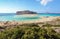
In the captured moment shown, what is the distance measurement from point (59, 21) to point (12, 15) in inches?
123

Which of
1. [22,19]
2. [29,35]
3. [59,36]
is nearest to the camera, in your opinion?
[29,35]

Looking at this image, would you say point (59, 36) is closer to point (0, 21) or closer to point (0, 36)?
point (0, 36)

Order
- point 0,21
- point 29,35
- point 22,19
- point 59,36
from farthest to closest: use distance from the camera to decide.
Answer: point 22,19
point 0,21
point 59,36
point 29,35

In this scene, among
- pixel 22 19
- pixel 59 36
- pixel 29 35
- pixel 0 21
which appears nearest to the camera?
pixel 29 35

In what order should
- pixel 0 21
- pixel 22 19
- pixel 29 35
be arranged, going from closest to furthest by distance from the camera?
pixel 29 35, pixel 0 21, pixel 22 19

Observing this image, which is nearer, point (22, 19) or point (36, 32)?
point (36, 32)

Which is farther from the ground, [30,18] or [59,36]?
[59,36]

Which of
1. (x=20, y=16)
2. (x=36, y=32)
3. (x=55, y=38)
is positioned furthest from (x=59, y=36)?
(x=20, y=16)

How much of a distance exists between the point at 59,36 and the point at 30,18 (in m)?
10.3

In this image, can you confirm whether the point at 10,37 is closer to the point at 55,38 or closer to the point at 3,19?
the point at 55,38

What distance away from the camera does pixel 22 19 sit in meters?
12.5

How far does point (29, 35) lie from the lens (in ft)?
7.77

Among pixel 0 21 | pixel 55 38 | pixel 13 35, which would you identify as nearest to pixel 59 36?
pixel 55 38

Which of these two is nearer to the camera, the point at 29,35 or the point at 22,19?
the point at 29,35
